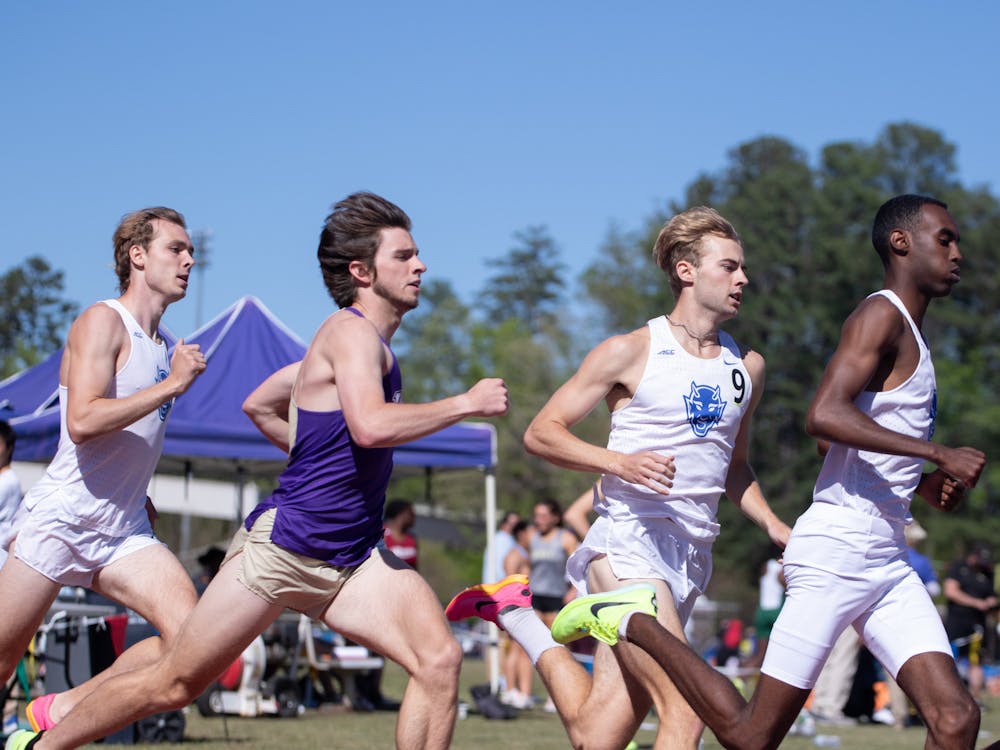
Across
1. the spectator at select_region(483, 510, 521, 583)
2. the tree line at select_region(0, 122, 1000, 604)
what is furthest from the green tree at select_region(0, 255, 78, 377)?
the spectator at select_region(483, 510, 521, 583)

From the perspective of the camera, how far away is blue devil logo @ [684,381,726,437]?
204 inches

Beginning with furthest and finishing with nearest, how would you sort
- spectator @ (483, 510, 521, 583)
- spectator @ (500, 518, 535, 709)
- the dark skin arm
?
spectator @ (483, 510, 521, 583), spectator @ (500, 518, 535, 709), the dark skin arm

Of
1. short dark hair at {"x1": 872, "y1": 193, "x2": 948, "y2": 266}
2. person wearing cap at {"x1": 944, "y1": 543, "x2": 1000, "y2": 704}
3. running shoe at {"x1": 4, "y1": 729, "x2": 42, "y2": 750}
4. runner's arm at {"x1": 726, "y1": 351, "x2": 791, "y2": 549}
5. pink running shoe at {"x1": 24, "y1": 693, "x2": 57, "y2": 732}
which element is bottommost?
person wearing cap at {"x1": 944, "y1": 543, "x2": 1000, "y2": 704}

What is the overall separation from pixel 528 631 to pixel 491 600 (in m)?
0.25

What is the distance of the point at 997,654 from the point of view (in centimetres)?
2475

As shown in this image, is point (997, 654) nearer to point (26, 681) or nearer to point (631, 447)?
point (26, 681)

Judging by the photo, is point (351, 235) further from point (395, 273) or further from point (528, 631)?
point (528, 631)

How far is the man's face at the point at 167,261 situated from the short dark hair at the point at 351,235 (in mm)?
857

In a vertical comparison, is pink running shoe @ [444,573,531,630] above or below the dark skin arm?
below

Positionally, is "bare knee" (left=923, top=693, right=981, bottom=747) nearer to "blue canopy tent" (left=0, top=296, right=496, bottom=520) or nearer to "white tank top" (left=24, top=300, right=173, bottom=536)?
"white tank top" (left=24, top=300, right=173, bottom=536)

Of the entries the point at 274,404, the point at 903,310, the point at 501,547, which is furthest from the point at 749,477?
the point at 501,547

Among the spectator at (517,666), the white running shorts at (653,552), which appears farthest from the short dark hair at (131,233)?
the spectator at (517,666)

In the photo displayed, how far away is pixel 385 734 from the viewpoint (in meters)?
10.8

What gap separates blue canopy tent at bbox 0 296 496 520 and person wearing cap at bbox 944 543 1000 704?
23.5ft
